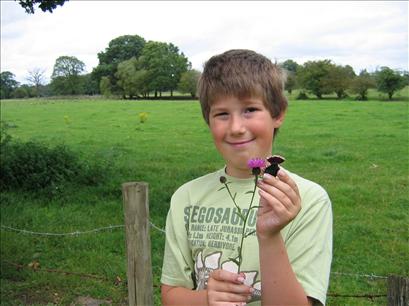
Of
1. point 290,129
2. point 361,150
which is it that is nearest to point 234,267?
point 361,150

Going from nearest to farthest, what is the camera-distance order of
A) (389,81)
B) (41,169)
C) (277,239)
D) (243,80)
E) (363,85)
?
1. (277,239)
2. (243,80)
3. (41,169)
4. (389,81)
5. (363,85)

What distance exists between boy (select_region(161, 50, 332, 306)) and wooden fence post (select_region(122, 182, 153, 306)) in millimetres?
1216

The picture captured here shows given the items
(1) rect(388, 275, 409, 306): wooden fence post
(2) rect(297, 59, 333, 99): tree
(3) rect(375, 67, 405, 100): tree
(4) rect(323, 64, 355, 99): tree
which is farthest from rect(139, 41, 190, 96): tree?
(1) rect(388, 275, 409, 306): wooden fence post

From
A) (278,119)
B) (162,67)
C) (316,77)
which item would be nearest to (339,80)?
(316,77)

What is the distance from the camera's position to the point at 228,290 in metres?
1.50

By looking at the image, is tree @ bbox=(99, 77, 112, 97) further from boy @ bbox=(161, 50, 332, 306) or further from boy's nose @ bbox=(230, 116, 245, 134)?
boy's nose @ bbox=(230, 116, 245, 134)

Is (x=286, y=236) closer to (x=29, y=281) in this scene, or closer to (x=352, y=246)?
(x=29, y=281)

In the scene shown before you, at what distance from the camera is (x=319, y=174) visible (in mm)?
11102

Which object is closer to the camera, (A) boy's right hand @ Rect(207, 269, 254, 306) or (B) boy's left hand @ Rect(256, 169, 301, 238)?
(B) boy's left hand @ Rect(256, 169, 301, 238)

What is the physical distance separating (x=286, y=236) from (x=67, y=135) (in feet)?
65.1

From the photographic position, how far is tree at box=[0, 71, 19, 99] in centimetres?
8861

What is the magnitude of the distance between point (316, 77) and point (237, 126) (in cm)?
5896

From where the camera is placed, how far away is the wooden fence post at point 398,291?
2.15 metres

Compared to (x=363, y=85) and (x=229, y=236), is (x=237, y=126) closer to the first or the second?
(x=229, y=236)
